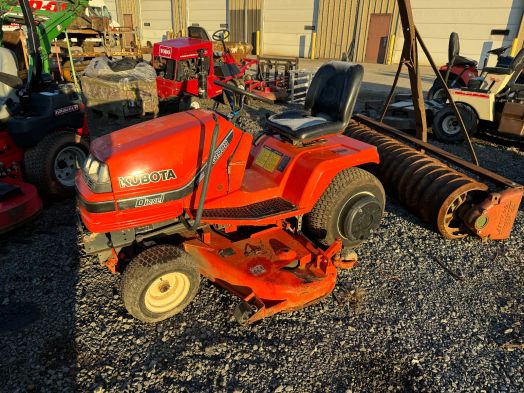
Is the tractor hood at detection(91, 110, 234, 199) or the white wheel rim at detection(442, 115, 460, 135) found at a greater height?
the tractor hood at detection(91, 110, 234, 199)

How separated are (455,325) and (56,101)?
15.0ft

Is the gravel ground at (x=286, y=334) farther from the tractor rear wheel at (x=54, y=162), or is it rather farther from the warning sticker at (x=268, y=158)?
the warning sticker at (x=268, y=158)

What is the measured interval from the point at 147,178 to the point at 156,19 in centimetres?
2470

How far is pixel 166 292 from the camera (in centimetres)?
265

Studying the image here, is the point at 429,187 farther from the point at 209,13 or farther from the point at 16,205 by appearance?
the point at 209,13

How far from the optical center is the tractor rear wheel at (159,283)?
246cm

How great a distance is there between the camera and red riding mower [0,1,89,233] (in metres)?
4.09


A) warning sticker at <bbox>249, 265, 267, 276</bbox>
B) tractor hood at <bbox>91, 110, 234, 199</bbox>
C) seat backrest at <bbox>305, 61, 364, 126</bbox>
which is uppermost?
seat backrest at <bbox>305, 61, 364, 126</bbox>

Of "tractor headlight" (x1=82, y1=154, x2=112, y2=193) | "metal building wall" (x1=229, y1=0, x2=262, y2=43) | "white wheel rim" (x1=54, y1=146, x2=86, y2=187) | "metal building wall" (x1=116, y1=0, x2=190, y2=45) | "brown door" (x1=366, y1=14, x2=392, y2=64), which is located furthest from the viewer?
"metal building wall" (x1=116, y1=0, x2=190, y2=45)

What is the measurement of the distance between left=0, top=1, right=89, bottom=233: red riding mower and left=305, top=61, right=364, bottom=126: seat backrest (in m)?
2.76

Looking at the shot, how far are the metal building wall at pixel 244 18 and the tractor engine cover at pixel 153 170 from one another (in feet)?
64.6

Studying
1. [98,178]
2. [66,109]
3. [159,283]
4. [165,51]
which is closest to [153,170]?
[98,178]

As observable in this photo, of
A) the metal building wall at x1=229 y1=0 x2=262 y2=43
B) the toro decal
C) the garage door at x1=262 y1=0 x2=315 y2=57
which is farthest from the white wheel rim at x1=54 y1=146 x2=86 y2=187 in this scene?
the metal building wall at x1=229 y1=0 x2=262 y2=43

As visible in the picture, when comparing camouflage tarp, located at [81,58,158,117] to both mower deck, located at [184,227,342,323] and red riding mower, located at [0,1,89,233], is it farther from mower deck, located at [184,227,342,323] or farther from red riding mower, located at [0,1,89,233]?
mower deck, located at [184,227,342,323]
